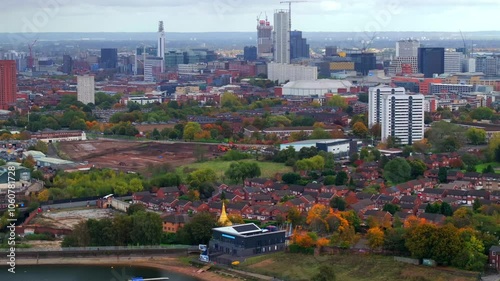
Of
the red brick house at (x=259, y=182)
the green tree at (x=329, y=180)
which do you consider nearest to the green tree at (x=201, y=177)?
the red brick house at (x=259, y=182)

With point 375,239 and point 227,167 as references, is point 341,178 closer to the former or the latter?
point 227,167

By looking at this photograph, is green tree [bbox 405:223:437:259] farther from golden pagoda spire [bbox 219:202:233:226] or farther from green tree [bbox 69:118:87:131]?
green tree [bbox 69:118:87:131]

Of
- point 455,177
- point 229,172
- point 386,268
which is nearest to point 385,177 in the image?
point 455,177

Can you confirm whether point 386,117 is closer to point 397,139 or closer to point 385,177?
point 397,139

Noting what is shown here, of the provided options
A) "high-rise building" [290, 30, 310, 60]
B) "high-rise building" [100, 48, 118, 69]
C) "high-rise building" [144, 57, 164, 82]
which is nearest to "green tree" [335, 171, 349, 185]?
"high-rise building" [144, 57, 164, 82]

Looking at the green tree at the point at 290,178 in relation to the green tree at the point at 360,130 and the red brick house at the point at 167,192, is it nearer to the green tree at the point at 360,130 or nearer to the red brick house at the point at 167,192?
the red brick house at the point at 167,192

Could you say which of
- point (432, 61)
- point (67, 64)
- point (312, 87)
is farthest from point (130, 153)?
point (67, 64)
